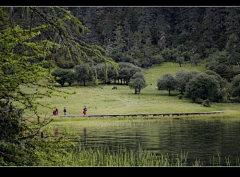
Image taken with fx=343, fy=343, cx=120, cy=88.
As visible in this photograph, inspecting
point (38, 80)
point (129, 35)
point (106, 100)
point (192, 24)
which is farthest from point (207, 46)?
point (106, 100)

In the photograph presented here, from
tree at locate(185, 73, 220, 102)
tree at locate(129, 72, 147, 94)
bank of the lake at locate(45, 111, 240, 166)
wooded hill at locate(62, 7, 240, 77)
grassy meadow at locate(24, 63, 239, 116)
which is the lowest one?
bank of the lake at locate(45, 111, 240, 166)

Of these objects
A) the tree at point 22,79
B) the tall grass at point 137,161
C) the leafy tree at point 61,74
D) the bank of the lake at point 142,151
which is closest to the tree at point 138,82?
the bank of the lake at point 142,151

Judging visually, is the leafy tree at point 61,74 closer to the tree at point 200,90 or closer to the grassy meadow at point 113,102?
the grassy meadow at point 113,102

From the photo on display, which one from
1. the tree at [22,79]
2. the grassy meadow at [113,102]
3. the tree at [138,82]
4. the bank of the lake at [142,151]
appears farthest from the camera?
the tree at [138,82]

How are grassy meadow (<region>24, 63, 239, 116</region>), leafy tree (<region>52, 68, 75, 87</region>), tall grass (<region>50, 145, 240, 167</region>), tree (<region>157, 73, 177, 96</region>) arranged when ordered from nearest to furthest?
leafy tree (<region>52, 68, 75, 87</region>) < tall grass (<region>50, 145, 240, 167</region>) < grassy meadow (<region>24, 63, 239, 116</region>) < tree (<region>157, 73, 177, 96</region>)

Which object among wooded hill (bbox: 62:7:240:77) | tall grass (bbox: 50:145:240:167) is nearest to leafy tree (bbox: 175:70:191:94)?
wooded hill (bbox: 62:7:240:77)

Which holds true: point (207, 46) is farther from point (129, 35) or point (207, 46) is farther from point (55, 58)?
point (55, 58)

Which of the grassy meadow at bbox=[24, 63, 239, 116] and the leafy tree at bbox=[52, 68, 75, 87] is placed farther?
the grassy meadow at bbox=[24, 63, 239, 116]

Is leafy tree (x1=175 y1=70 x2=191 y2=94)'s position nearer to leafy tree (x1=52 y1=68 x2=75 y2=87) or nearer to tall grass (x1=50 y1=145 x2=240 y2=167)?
leafy tree (x1=52 y1=68 x2=75 y2=87)

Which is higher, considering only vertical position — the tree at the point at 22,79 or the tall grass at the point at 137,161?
the tree at the point at 22,79

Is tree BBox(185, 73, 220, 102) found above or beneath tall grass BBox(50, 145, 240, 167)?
above

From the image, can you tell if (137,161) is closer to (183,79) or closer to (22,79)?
(22,79)

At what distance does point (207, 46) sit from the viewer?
59.5 feet

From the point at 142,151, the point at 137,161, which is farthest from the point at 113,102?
the point at 137,161
